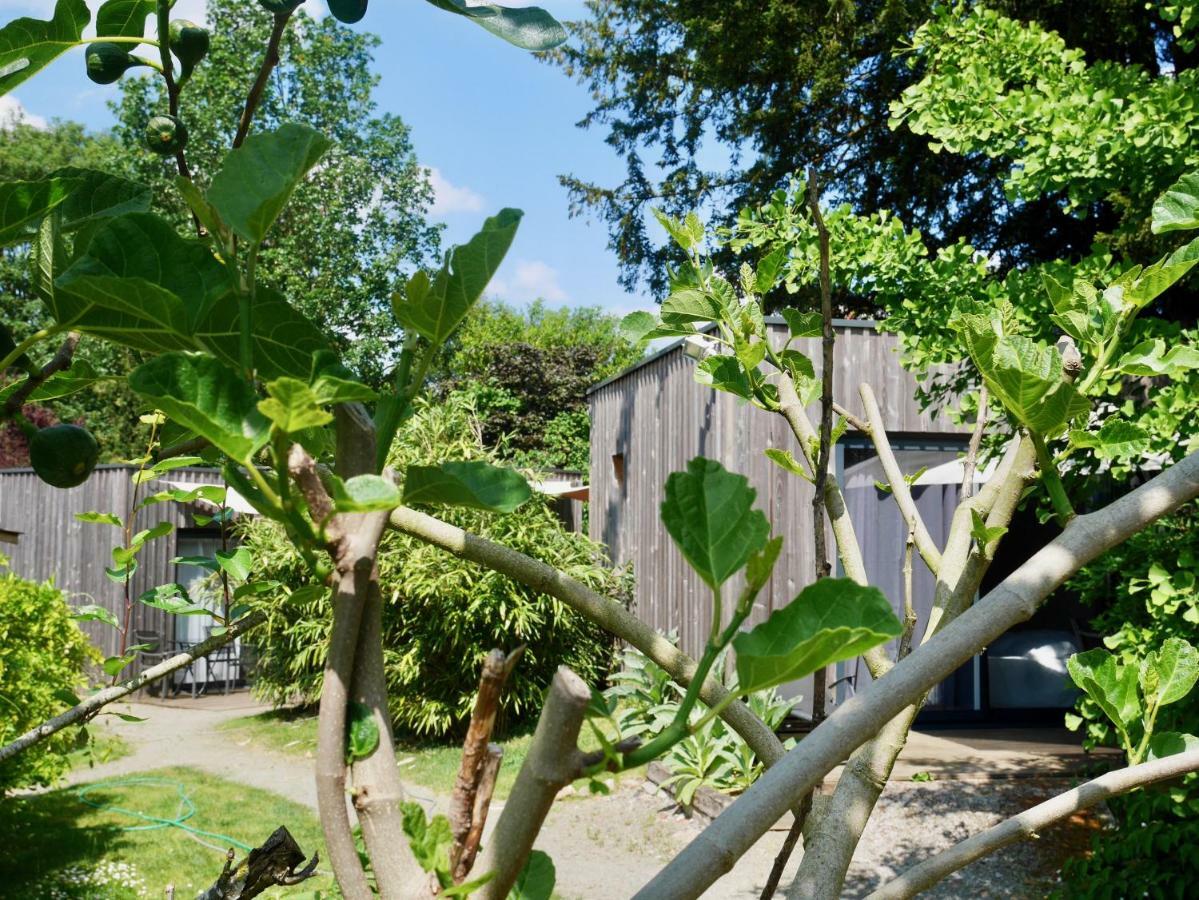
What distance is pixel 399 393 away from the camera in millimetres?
357

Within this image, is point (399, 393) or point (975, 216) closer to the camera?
point (399, 393)

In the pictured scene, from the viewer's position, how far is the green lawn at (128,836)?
5.17m

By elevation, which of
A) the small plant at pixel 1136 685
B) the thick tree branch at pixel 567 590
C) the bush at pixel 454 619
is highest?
the thick tree branch at pixel 567 590

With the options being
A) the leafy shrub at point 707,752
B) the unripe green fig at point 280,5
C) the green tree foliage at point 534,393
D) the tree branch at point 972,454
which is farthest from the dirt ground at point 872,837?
the green tree foliage at point 534,393

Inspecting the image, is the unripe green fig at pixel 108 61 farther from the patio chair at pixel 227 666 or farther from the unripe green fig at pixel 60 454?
the patio chair at pixel 227 666

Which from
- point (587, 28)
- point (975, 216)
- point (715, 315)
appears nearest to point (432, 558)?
point (975, 216)

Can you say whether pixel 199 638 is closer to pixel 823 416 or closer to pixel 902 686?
pixel 823 416

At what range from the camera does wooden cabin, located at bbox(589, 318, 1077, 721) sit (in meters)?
7.11

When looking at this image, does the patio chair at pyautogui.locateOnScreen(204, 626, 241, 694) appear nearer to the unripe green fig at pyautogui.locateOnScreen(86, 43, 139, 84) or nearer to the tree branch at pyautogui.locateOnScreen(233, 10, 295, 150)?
the unripe green fig at pyautogui.locateOnScreen(86, 43, 139, 84)

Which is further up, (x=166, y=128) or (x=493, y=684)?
(x=166, y=128)

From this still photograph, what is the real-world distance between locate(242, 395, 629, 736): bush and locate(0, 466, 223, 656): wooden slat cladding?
282cm

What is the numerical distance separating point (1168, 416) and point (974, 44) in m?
1.79

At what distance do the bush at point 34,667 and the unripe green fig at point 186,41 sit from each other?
480 cm

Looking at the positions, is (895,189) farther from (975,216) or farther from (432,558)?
(432,558)
